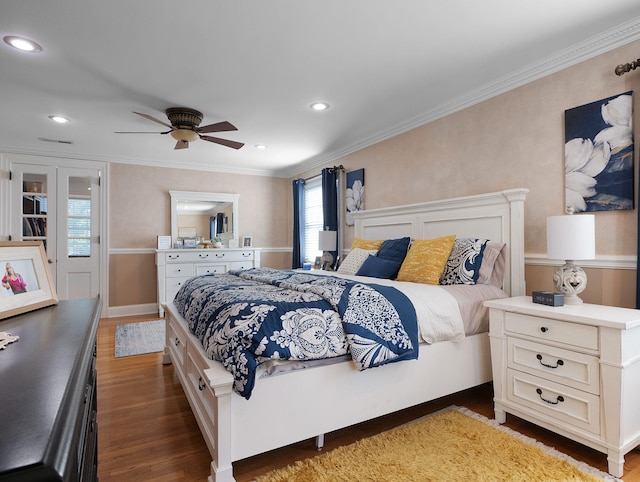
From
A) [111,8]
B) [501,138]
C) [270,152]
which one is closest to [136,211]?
[270,152]

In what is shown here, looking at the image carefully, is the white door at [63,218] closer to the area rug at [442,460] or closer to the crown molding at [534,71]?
the crown molding at [534,71]

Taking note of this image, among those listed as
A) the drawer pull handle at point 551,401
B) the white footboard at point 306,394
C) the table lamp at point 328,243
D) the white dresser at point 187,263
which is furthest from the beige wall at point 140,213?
the drawer pull handle at point 551,401

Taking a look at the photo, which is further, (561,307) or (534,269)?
(534,269)

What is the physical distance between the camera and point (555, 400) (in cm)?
195

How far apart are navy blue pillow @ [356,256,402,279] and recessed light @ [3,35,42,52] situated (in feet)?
9.48

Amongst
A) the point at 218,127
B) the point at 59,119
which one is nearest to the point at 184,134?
the point at 218,127

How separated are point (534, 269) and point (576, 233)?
2.48 ft

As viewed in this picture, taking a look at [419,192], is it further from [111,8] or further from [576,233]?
[111,8]

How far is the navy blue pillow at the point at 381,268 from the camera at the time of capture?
10.3 feet

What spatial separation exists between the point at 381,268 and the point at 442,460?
5.29 ft

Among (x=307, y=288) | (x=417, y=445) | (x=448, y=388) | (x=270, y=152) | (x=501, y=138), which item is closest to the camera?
(x=417, y=445)

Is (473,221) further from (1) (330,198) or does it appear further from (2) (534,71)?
Result: (1) (330,198)

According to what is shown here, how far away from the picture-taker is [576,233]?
6.72 feet

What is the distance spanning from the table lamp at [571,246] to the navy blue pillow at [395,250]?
1.25 metres
